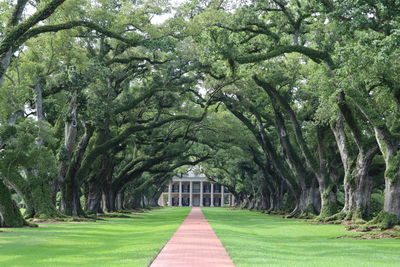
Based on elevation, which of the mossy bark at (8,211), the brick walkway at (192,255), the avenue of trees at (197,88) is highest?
the avenue of trees at (197,88)

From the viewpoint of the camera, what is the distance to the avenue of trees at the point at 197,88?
744 inches

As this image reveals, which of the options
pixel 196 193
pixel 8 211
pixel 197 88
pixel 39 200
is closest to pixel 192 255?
pixel 8 211

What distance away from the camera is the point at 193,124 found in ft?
133

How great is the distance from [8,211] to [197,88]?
17130 millimetres

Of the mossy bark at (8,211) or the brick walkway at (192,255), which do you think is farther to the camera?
the mossy bark at (8,211)

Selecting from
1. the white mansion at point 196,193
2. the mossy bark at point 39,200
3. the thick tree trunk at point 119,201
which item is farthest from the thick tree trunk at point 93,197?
the white mansion at point 196,193

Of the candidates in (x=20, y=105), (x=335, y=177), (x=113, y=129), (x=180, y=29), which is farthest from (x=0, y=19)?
(x=335, y=177)

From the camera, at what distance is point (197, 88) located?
35.9m

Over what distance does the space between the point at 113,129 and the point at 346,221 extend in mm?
17882

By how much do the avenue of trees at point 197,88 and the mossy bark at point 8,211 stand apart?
47mm

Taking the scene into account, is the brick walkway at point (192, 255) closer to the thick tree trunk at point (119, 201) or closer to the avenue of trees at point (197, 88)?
the avenue of trees at point (197, 88)

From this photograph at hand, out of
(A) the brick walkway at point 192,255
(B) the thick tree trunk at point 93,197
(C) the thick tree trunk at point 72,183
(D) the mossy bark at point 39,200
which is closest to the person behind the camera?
(A) the brick walkway at point 192,255

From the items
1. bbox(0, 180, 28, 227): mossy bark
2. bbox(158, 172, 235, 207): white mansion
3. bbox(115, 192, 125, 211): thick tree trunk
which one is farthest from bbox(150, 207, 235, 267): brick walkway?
bbox(158, 172, 235, 207): white mansion

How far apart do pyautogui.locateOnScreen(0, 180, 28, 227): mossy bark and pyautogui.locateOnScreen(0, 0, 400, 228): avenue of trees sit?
0.05 meters
